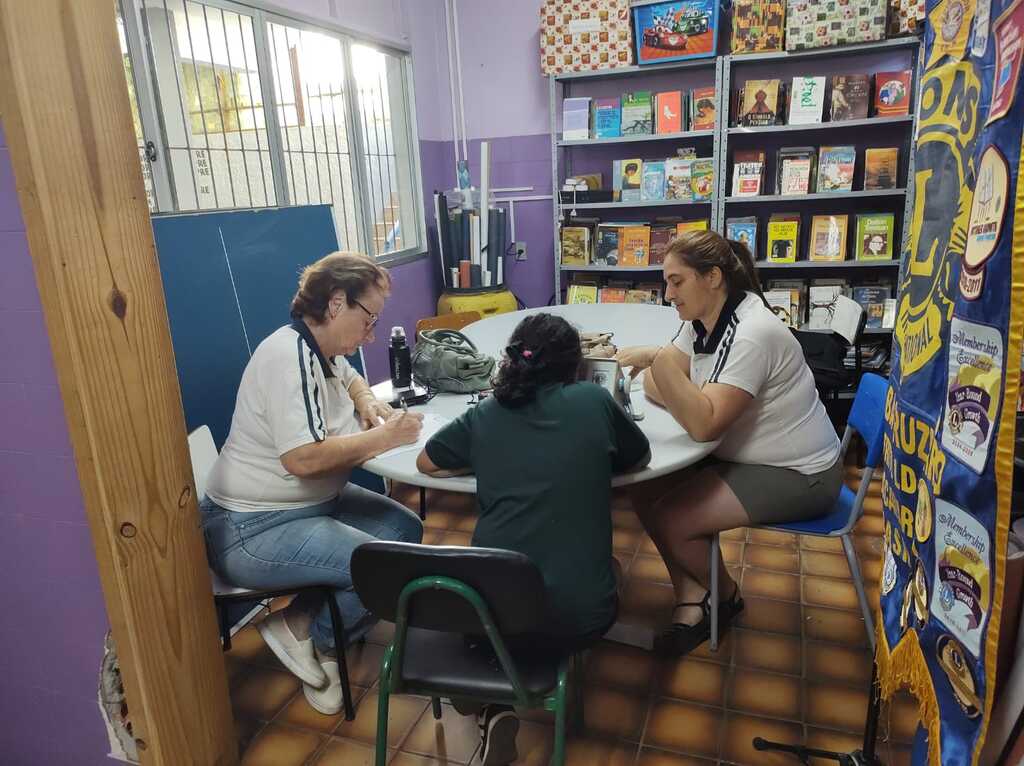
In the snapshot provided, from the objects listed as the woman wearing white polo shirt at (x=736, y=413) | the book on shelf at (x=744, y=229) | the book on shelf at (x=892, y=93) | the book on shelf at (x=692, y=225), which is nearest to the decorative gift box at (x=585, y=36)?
the book on shelf at (x=692, y=225)

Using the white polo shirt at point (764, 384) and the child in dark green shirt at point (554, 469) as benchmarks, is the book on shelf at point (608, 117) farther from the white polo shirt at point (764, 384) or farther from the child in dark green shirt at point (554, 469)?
the child in dark green shirt at point (554, 469)

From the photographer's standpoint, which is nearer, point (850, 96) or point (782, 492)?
point (782, 492)

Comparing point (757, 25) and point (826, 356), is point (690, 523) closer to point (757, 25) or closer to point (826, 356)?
point (826, 356)

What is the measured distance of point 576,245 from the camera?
4.48m

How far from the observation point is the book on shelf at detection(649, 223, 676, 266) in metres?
4.32

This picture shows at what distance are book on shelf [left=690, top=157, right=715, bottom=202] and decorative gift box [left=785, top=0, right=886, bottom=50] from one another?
0.71m

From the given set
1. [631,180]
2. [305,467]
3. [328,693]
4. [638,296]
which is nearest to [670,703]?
[328,693]

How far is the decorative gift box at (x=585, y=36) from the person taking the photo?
4.03 metres

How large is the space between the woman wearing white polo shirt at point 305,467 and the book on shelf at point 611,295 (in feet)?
8.78

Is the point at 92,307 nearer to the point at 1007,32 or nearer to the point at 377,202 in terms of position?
the point at 1007,32

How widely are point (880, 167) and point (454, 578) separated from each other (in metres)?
3.64

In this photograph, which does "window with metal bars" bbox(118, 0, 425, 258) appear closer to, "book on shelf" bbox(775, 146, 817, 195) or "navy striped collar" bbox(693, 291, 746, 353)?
"navy striped collar" bbox(693, 291, 746, 353)

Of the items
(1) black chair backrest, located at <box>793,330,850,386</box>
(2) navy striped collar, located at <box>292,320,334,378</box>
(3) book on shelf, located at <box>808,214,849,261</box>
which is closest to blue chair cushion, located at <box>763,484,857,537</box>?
(2) navy striped collar, located at <box>292,320,334,378</box>

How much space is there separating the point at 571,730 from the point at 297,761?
72 centimetres
